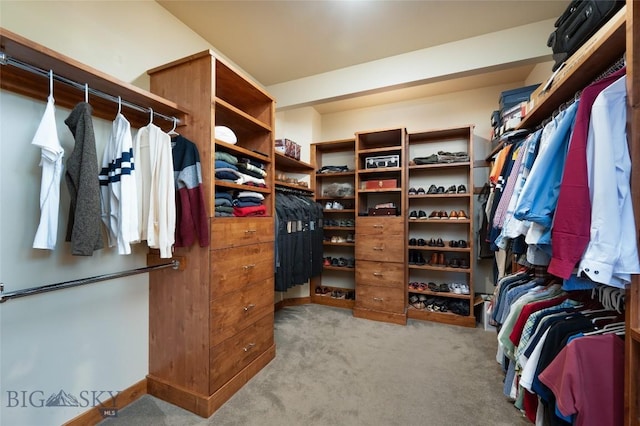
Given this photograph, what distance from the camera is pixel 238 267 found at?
174 centimetres

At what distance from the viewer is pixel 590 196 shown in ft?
2.89

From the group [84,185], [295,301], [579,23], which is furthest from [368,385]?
[579,23]

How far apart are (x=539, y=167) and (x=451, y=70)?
1.67 m

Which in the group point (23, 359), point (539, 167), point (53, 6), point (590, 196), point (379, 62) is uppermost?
point (379, 62)

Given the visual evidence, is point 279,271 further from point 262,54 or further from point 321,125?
point 321,125

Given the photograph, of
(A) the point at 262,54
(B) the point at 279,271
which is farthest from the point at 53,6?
(B) the point at 279,271

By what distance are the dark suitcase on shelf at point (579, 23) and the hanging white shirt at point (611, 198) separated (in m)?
0.47

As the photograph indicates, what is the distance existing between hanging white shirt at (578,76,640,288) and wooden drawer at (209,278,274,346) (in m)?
1.76

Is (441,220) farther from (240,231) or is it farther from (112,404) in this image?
(112,404)

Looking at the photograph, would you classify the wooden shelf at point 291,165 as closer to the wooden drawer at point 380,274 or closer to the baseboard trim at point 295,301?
the wooden drawer at point 380,274

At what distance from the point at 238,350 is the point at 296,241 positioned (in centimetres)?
125

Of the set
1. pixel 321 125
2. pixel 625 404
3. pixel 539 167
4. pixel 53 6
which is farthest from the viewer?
pixel 321 125

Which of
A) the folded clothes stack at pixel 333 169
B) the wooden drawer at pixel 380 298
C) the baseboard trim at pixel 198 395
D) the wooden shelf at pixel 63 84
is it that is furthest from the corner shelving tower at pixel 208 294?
the folded clothes stack at pixel 333 169

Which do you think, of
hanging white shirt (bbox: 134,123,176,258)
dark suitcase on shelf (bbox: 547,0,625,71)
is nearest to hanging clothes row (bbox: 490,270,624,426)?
dark suitcase on shelf (bbox: 547,0,625,71)
